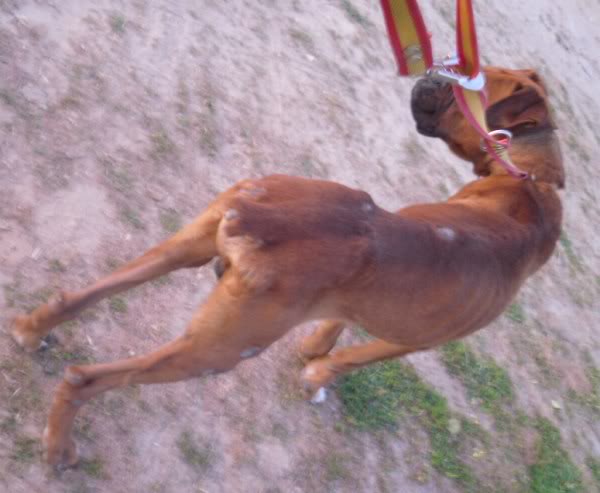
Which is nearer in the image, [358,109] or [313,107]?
[313,107]

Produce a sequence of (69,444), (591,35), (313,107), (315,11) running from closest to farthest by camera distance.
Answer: (69,444) → (313,107) → (315,11) → (591,35)

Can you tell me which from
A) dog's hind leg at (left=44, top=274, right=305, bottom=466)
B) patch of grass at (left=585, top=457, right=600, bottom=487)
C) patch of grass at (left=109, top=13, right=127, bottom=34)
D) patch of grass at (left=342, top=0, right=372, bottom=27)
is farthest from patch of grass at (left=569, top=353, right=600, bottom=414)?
patch of grass at (left=109, top=13, right=127, bottom=34)

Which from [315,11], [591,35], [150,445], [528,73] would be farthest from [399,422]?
[591,35]

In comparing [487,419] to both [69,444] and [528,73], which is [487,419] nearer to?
[528,73]

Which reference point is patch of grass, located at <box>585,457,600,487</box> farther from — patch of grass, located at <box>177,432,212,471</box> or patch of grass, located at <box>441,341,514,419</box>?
patch of grass, located at <box>177,432,212,471</box>

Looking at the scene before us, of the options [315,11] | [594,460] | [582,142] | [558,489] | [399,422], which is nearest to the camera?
[399,422]

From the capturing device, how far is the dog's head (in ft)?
13.7

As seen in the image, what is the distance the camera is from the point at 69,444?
3057 mm

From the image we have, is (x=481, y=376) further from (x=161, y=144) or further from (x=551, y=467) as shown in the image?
(x=161, y=144)

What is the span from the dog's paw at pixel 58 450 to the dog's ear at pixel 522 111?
3.12 meters

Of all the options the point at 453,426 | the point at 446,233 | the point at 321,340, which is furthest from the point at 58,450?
the point at 453,426

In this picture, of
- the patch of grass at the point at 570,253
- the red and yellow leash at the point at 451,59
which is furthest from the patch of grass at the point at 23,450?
the patch of grass at the point at 570,253

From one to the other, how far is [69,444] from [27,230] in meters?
1.34

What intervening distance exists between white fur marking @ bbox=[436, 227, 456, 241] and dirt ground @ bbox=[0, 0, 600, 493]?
1460 mm
